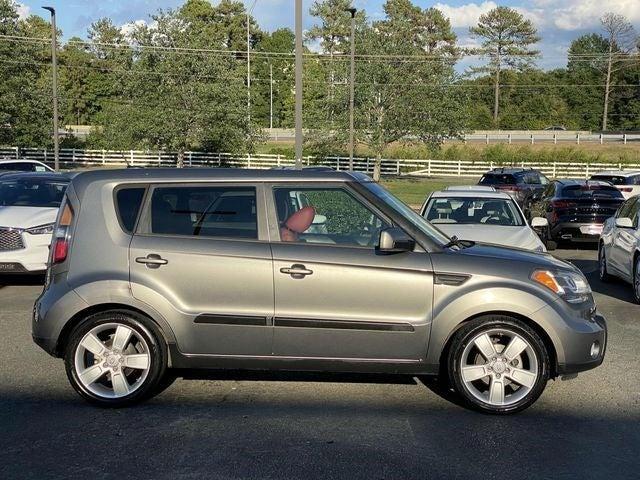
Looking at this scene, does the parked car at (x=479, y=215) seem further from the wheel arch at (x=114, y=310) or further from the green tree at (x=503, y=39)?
the green tree at (x=503, y=39)

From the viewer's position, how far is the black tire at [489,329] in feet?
18.3

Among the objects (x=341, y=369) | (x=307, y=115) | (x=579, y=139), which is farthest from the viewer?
(x=579, y=139)

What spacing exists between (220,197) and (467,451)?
8.38ft

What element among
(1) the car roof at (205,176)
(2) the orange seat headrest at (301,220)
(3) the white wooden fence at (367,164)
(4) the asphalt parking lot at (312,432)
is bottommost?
(3) the white wooden fence at (367,164)

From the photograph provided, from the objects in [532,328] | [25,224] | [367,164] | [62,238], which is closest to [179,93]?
[367,164]

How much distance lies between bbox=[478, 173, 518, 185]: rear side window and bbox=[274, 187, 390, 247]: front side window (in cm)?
2297

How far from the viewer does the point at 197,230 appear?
5.83 m

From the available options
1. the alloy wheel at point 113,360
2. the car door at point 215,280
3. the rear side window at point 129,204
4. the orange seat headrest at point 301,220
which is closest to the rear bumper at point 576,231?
the orange seat headrest at point 301,220

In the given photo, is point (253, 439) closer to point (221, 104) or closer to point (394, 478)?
point (394, 478)

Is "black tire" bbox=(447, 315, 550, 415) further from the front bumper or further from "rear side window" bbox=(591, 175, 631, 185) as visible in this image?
"rear side window" bbox=(591, 175, 631, 185)

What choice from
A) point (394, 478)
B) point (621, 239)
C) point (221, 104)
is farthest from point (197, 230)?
point (221, 104)

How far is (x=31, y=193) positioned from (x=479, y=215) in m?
7.21

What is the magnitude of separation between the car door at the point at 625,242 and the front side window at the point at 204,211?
6984 millimetres

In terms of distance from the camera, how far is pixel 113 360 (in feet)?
19.0
